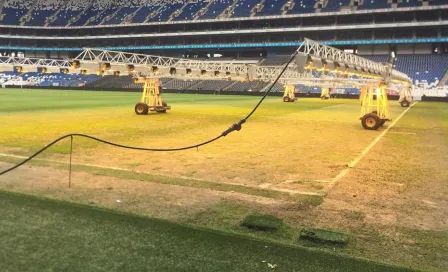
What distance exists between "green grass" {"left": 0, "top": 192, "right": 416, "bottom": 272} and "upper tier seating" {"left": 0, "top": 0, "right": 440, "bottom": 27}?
6997cm

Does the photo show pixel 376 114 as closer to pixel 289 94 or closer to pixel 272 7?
pixel 289 94

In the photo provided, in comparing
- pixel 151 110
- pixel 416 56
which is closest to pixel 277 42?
pixel 416 56

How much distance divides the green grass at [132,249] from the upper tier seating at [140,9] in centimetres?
6997

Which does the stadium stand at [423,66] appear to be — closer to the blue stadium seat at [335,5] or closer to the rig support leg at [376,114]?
the blue stadium seat at [335,5]

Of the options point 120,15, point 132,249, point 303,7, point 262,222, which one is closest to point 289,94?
point 303,7

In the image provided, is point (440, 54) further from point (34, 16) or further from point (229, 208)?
point (34, 16)

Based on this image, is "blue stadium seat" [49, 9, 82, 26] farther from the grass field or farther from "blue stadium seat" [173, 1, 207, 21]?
the grass field

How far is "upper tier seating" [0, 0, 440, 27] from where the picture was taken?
3014 inches

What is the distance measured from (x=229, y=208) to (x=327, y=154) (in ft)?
21.6

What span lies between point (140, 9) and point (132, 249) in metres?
97.1

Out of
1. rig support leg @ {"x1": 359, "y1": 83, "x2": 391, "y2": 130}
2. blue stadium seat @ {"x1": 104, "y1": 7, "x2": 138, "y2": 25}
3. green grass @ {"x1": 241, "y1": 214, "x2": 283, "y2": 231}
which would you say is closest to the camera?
green grass @ {"x1": 241, "y1": 214, "x2": 283, "y2": 231}

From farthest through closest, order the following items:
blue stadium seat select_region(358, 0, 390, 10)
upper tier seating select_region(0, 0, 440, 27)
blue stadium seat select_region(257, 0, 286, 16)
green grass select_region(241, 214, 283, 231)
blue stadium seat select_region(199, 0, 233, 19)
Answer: blue stadium seat select_region(199, 0, 233, 19) < blue stadium seat select_region(257, 0, 286, 16) < upper tier seating select_region(0, 0, 440, 27) < blue stadium seat select_region(358, 0, 390, 10) < green grass select_region(241, 214, 283, 231)

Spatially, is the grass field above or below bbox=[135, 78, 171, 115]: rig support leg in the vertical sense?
below

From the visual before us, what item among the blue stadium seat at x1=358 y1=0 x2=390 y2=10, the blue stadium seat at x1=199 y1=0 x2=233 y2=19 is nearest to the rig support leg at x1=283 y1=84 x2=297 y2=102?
the blue stadium seat at x1=358 y1=0 x2=390 y2=10
